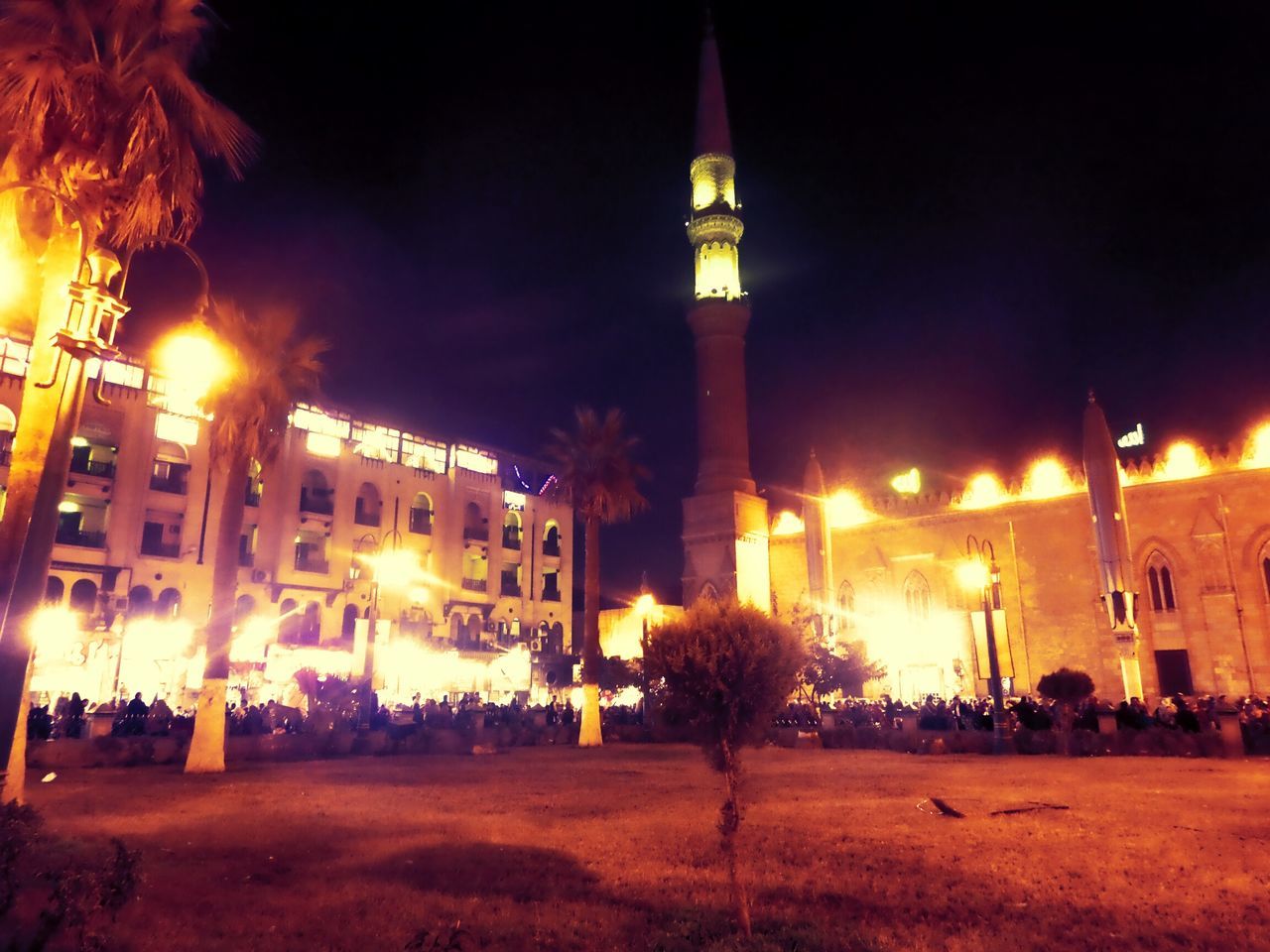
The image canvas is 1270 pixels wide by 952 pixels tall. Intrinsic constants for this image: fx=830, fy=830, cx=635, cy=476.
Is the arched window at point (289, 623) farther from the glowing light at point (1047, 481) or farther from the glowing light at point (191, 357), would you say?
the glowing light at point (1047, 481)

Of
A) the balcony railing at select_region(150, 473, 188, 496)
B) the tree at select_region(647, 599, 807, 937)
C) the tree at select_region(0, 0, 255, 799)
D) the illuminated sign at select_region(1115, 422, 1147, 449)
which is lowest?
the tree at select_region(647, 599, 807, 937)

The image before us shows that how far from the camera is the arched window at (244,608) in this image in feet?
126

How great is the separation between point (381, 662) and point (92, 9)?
1277 inches

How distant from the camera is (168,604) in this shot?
36062 mm

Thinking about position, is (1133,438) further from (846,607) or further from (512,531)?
(512,531)

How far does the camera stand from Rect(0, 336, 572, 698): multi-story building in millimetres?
33812

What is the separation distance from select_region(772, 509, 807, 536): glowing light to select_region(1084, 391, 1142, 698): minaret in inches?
650

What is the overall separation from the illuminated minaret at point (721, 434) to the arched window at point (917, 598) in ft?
25.1

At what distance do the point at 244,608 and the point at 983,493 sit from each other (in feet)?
125

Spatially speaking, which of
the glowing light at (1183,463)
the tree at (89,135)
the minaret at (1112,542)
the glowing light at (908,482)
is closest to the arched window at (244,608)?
the tree at (89,135)

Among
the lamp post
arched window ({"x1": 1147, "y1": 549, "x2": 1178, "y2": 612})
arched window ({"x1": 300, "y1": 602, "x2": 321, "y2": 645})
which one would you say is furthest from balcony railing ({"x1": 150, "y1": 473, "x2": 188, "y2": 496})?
arched window ({"x1": 1147, "y1": 549, "x2": 1178, "y2": 612})

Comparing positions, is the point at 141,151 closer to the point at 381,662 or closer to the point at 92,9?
the point at 92,9

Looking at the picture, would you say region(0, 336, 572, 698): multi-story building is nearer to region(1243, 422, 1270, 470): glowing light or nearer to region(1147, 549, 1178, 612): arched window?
region(1147, 549, 1178, 612): arched window

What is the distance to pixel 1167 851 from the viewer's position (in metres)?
9.32
